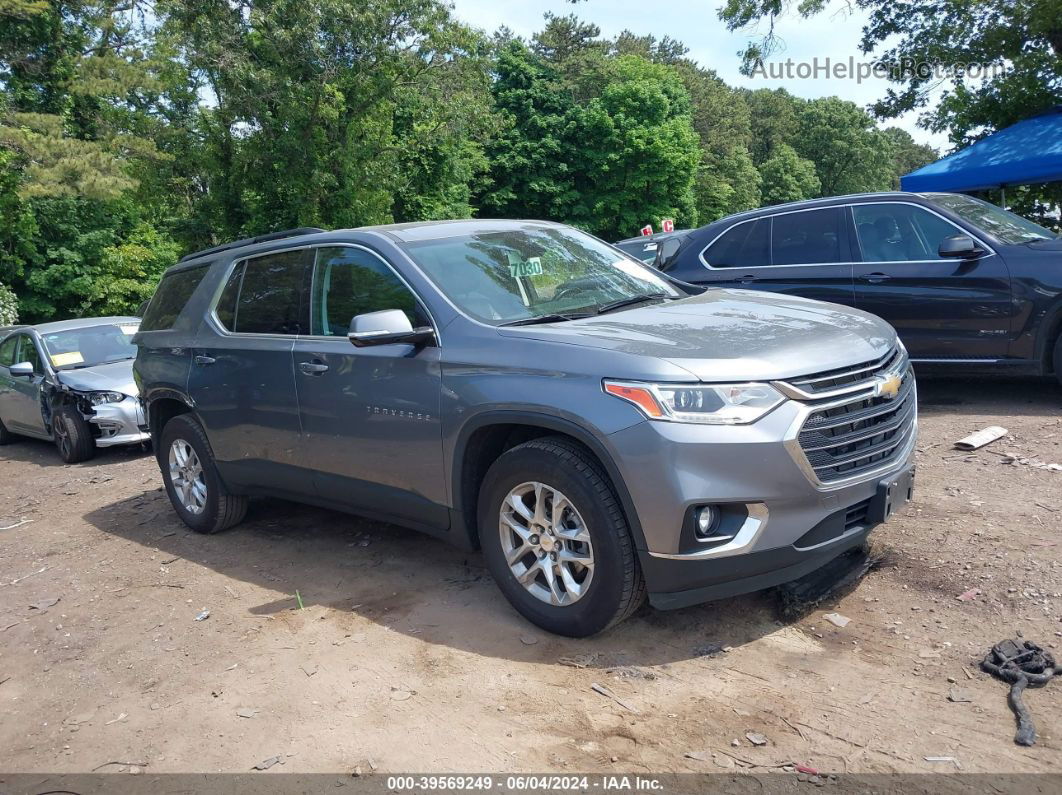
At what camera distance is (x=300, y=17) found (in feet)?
63.5

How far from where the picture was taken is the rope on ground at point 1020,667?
3.11 m

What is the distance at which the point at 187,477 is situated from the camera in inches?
248

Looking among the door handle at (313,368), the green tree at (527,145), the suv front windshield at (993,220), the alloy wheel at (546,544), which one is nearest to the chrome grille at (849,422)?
the alloy wheel at (546,544)

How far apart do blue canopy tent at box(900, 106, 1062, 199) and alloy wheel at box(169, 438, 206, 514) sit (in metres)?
11.1

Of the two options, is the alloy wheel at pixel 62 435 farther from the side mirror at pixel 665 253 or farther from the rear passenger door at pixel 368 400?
the side mirror at pixel 665 253

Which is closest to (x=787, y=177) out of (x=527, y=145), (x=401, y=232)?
(x=527, y=145)

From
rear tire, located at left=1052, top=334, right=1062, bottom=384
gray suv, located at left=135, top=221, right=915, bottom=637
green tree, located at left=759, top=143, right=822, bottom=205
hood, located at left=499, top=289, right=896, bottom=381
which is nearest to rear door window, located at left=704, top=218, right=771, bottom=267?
rear tire, located at left=1052, top=334, right=1062, bottom=384

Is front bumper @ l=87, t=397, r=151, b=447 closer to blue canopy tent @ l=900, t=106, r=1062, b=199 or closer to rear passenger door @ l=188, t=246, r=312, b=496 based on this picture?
rear passenger door @ l=188, t=246, r=312, b=496

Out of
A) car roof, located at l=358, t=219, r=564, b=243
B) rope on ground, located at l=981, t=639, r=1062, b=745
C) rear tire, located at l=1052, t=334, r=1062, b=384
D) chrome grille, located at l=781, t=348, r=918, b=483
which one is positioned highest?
car roof, located at l=358, t=219, r=564, b=243

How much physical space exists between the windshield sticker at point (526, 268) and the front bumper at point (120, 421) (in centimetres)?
645

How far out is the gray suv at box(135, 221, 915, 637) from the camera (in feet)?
11.3

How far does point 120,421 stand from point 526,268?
6652 mm

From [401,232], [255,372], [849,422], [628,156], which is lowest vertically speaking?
[849,422]

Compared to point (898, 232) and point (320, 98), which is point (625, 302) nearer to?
point (898, 232)
